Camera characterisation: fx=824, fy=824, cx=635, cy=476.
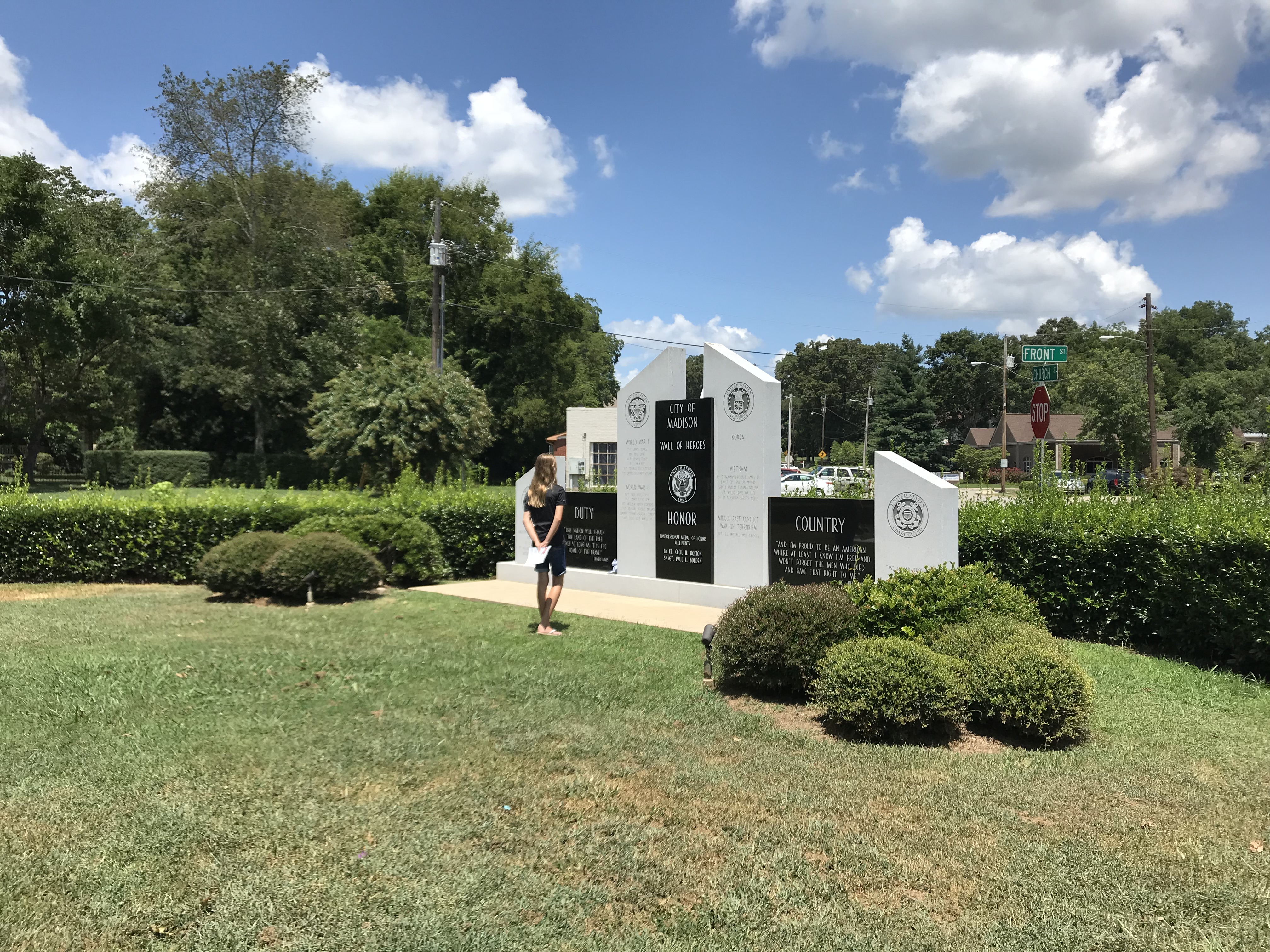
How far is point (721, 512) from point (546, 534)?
9.19ft

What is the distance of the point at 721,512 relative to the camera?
10.2m

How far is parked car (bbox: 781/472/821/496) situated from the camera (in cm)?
1183

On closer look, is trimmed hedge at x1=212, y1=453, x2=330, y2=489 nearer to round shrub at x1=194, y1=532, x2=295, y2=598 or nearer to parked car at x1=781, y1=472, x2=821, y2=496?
parked car at x1=781, y1=472, x2=821, y2=496

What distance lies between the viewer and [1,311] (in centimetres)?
3155

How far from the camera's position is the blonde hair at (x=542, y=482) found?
8.33 meters

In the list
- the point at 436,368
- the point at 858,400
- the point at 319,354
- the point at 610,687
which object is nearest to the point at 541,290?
the point at 319,354

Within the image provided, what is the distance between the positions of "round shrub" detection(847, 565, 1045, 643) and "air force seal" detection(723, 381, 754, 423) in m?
3.96

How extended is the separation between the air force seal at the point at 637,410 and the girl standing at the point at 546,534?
2.93m

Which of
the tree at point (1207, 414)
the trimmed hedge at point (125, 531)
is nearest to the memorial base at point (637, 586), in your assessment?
the trimmed hedge at point (125, 531)

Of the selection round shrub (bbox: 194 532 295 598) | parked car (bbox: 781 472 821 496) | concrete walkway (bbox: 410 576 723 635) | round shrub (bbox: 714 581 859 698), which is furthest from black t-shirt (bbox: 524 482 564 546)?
round shrub (bbox: 194 532 295 598)

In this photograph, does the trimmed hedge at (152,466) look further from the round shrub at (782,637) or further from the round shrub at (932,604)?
the round shrub at (932,604)

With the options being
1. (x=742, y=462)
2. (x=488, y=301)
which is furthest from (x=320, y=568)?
(x=488, y=301)

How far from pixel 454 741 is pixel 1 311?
36.1 metres

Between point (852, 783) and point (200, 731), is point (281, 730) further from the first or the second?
point (852, 783)
